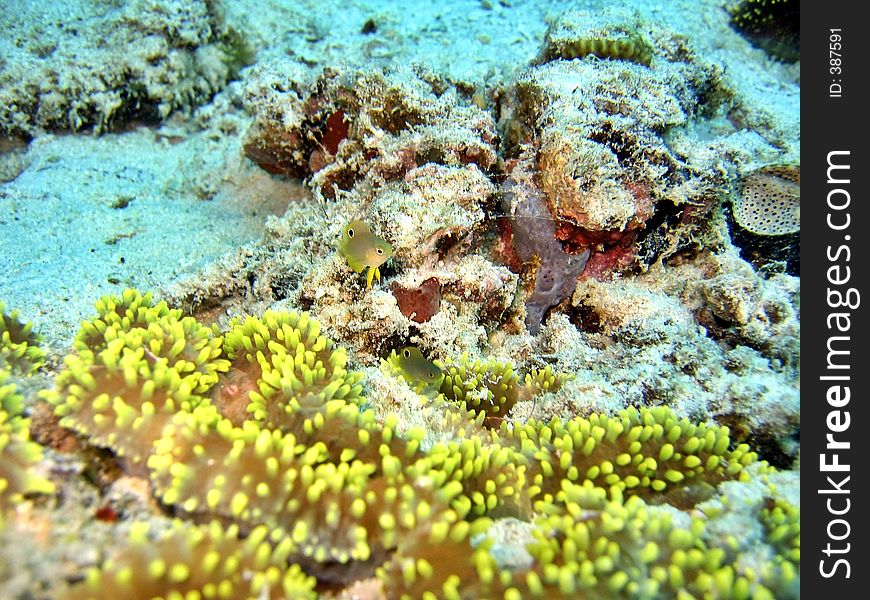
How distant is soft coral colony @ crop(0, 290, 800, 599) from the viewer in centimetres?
182

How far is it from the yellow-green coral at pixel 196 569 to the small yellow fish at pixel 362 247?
1.65m

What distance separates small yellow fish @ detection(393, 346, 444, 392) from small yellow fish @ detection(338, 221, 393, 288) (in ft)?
1.95

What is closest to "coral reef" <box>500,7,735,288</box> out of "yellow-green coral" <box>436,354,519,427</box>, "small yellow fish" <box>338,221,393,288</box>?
"yellow-green coral" <box>436,354,519,427</box>

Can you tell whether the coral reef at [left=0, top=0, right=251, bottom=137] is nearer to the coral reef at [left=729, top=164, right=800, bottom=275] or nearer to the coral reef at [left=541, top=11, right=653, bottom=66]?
the coral reef at [left=541, top=11, right=653, bottom=66]

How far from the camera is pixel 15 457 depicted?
1.86 m

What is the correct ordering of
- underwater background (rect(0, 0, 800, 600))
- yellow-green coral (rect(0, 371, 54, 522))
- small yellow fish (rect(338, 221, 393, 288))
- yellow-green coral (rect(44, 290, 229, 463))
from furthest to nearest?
small yellow fish (rect(338, 221, 393, 288)) → yellow-green coral (rect(44, 290, 229, 463)) → underwater background (rect(0, 0, 800, 600)) → yellow-green coral (rect(0, 371, 54, 522))

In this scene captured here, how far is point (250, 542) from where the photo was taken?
1.83m

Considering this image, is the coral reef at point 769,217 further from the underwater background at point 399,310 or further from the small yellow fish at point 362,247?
the small yellow fish at point 362,247

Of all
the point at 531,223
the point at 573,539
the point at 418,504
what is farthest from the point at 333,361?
the point at 531,223

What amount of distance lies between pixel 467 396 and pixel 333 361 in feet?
3.20

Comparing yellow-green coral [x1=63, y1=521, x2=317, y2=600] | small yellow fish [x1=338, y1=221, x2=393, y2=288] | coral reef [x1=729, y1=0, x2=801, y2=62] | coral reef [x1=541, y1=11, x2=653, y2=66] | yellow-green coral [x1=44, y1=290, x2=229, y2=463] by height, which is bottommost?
yellow-green coral [x1=63, y1=521, x2=317, y2=600]

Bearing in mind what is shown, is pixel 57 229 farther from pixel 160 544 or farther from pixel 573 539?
pixel 573 539
